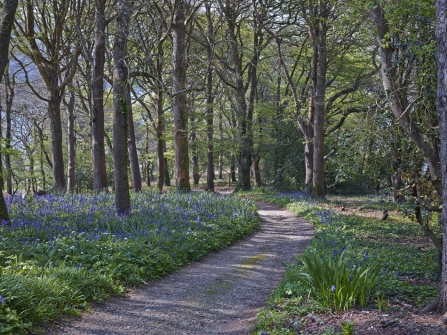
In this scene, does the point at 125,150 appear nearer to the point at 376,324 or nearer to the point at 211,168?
the point at 376,324

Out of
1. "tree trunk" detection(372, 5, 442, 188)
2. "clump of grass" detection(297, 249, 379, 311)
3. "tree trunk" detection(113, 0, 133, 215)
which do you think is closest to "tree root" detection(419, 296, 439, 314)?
"clump of grass" detection(297, 249, 379, 311)

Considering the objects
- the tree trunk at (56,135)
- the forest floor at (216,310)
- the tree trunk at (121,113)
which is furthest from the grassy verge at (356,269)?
the tree trunk at (56,135)

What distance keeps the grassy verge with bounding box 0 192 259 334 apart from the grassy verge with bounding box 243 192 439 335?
222 centimetres

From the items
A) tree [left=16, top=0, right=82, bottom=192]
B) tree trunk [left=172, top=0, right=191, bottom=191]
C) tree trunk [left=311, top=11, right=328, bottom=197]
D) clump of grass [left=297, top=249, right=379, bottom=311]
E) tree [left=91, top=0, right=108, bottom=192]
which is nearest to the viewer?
clump of grass [left=297, top=249, right=379, bottom=311]

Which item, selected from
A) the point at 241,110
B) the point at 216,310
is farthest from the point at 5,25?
the point at 241,110

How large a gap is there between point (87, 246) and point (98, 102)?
884cm

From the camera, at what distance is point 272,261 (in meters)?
8.23

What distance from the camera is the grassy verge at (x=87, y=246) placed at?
444cm

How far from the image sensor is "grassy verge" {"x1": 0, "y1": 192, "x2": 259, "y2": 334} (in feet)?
14.6

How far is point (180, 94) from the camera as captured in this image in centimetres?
1617

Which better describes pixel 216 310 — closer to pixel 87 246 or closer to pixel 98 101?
pixel 87 246

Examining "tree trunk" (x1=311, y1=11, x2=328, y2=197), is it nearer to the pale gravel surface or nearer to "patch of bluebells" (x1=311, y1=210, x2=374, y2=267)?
"patch of bluebells" (x1=311, y1=210, x2=374, y2=267)

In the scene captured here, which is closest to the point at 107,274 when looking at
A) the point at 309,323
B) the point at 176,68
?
the point at 309,323

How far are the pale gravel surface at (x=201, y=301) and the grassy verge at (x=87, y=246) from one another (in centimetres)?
24
